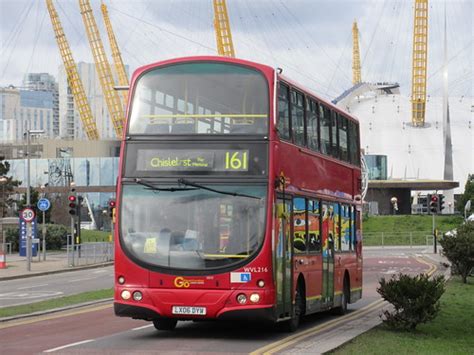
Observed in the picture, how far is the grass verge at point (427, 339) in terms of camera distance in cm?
1417

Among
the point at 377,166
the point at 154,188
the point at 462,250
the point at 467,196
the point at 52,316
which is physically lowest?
the point at 52,316

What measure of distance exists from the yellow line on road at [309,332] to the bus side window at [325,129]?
3.50 metres

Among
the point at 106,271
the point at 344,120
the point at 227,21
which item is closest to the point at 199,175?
the point at 344,120

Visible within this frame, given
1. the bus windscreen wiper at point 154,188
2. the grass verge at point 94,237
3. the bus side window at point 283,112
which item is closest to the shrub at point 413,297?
the bus side window at point 283,112

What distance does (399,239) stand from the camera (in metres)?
81.4

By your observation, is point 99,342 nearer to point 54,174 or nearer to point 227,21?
point 227,21

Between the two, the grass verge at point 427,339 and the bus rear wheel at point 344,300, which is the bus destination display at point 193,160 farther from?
the bus rear wheel at point 344,300

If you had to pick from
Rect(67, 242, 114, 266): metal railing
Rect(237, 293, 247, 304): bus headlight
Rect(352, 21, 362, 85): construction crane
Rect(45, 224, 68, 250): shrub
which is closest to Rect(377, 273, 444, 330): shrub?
Rect(237, 293, 247, 304): bus headlight

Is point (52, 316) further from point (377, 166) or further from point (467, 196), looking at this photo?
point (377, 166)

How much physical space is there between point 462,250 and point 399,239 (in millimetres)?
48085

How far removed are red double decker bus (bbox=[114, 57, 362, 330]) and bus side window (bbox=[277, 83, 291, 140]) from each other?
0.08ft

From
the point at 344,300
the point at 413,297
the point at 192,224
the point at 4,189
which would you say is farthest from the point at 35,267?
the point at 192,224

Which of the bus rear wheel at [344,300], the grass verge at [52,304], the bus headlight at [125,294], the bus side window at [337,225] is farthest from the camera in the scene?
the grass verge at [52,304]

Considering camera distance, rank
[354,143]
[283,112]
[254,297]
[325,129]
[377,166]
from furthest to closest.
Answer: [377,166]
[354,143]
[325,129]
[283,112]
[254,297]
